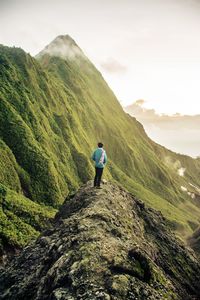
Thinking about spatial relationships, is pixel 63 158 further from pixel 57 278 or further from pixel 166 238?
pixel 57 278

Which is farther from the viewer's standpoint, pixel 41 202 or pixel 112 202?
pixel 41 202

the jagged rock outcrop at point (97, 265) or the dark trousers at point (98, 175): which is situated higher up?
the dark trousers at point (98, 175)

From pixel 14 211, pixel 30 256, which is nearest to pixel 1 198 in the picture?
pixel 14 211

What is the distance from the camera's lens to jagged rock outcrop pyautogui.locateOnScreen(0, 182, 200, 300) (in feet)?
50.7

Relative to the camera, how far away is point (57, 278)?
16.5 metres

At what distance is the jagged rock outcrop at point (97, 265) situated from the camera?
15461 mm

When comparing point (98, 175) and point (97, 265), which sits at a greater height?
point (98, 175)

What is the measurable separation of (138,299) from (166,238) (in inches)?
756

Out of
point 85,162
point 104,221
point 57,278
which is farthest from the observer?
point 85,162

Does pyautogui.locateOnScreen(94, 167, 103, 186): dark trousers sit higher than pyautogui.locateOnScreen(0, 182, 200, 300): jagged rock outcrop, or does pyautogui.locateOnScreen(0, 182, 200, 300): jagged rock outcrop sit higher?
pyautogui.locateOnScreen(94, 167, 103, 186): dark trousers

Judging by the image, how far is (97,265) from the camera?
54.9 ft

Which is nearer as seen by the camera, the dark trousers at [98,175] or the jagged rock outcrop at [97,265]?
the jagged rock outcrop at [97,265]

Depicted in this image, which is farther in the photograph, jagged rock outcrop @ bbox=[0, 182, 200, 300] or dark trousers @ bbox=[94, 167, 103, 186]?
dark trousers @ bbox=[94, 167, 103, 186]

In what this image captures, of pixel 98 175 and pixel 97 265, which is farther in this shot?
pixel 98 175
